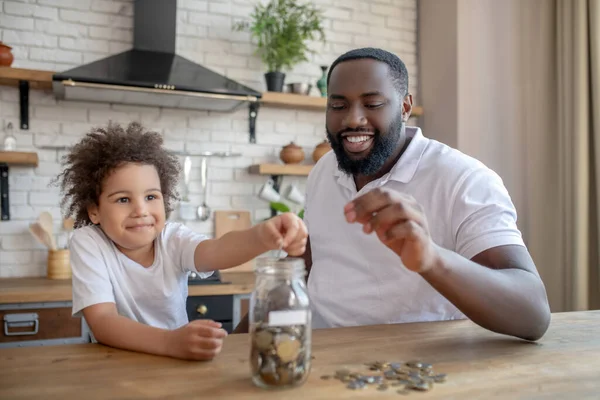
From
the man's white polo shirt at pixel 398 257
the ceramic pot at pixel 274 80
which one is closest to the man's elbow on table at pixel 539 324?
the man's white polo shirt at pixel 398 257

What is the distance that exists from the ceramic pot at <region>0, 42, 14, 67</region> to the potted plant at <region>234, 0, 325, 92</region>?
128 cm

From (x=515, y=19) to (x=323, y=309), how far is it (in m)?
2.69

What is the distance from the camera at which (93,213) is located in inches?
54.1

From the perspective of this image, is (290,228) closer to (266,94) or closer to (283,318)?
(283,318)

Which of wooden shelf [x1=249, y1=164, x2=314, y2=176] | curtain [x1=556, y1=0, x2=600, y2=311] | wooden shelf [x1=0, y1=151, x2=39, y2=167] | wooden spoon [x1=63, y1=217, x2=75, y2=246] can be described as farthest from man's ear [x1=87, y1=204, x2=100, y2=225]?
curtain [x1=556, y1=0, x2=600, y2=311]

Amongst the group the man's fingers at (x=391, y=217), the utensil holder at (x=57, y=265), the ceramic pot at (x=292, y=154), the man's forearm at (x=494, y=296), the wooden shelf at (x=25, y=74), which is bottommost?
the utensil holder at (x=57, y=265)

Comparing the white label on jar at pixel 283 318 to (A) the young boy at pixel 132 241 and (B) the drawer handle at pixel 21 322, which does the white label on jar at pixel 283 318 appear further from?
(B) the drawer handle at pixel 21 322

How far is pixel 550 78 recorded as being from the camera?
10.6 ft

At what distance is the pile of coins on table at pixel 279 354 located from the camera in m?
0.78

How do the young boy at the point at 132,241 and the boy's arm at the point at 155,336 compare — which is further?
the young boy at the point at 132,241

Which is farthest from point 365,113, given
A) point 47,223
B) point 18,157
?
point 47,223

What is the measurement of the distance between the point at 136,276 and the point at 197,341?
462 mm

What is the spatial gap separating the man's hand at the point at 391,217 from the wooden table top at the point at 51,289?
65.7 inches

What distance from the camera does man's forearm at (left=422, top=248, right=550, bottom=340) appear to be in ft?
3.41
